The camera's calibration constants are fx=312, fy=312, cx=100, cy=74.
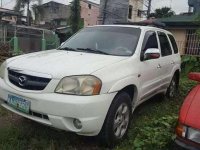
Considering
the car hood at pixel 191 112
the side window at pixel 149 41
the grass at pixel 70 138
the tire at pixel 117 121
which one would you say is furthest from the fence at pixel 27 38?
the car hood at pixel 191 112

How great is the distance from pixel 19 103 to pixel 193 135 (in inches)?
82.5

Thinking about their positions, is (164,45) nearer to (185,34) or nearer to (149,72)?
(149,72)

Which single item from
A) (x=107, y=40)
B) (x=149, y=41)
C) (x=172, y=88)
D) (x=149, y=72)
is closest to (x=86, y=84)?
(x=107, y=40)

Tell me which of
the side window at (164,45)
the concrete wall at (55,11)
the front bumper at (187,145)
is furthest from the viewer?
the concrete wall at (55,11)

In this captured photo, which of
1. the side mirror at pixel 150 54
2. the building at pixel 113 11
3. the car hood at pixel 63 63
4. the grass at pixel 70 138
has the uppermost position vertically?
the building at pixel 113 11

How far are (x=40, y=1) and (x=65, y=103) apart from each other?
32.1 meters

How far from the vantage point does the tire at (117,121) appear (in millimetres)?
3900

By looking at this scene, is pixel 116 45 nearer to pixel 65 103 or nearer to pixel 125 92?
pixel 125 92

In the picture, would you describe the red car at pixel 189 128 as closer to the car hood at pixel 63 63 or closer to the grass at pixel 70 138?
the grass at pixel 70 138

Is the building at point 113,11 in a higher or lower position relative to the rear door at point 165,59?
higher

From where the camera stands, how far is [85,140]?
14.2 feet

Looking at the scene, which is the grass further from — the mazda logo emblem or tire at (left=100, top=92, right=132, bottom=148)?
the mazda logo emblem

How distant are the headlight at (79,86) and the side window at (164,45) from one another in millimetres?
2680

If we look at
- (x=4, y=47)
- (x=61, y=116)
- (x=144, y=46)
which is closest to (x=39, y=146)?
(x=61, y=116)
